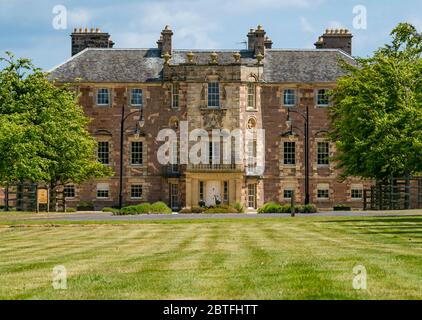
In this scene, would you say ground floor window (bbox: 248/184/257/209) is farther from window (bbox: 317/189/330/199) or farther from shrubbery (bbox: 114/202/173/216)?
shrubbery (bbox: 114/202/173/216)

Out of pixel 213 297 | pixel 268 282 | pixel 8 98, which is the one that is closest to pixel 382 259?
pixel 268 282

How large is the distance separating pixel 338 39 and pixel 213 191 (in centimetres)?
2009

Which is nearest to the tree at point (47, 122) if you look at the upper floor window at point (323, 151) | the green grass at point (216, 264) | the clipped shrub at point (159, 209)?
the clipped shrub at point (159, 209)

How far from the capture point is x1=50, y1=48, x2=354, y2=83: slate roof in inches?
3334

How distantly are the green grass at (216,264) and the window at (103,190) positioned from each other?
47.1 meters

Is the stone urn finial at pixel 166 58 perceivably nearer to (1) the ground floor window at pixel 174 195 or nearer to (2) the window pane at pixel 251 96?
(2) the window pane at pixel 251 96

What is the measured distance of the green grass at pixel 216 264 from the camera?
15.5 m

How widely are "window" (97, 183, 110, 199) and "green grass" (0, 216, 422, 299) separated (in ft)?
155

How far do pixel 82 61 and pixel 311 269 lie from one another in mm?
69465

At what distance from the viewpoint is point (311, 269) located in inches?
740

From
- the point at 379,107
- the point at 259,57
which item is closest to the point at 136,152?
the point at 259,57

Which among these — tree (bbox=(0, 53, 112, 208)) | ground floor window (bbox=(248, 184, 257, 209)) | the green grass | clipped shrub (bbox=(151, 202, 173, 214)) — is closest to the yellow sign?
tree (bbox=(0, 53, 112, 208))

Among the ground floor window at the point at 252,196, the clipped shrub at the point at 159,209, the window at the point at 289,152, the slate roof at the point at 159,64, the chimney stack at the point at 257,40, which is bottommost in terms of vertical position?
the clipped shrub at the point at 159,209
